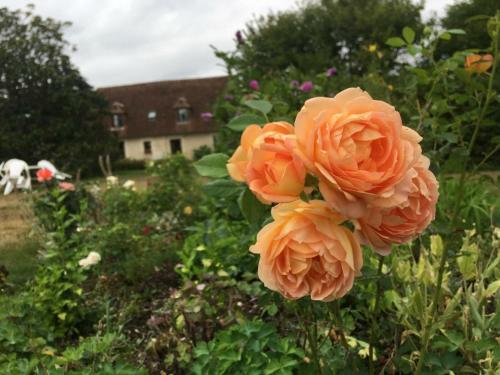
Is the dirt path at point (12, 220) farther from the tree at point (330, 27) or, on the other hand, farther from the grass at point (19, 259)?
the tree at point (330, 27)

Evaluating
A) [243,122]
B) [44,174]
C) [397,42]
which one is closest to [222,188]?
[243,122]

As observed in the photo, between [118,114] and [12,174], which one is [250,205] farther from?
[118,114]

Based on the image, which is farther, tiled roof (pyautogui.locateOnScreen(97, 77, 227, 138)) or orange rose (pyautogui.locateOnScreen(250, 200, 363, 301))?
tiled roof (pyautogui.locateOnScreen(97, 77, 227, 138))

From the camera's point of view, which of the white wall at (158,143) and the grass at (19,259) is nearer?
the grass at (19,259)

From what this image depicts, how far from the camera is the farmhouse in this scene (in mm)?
31984

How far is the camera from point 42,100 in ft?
80.8

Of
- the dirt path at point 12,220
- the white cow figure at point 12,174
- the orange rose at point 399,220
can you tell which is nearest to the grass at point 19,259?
the dirt path at point 12,220

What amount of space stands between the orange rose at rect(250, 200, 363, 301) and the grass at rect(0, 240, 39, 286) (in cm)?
402

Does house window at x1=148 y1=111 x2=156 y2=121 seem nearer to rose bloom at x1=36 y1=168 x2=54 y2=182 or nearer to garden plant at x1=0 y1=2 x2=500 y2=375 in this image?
rose bloom at x1=36 y1=168 x2=54 y2=182

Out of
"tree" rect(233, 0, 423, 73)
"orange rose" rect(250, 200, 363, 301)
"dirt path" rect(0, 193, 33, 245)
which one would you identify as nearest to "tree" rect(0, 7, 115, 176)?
"tree" rect(233, 0, 423, 73)

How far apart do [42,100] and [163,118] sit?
9025 mm

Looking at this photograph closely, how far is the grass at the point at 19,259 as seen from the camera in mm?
4541

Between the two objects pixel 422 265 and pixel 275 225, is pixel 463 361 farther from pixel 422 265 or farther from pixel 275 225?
pixel 275 225

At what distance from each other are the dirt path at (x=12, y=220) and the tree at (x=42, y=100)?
14.8 m
